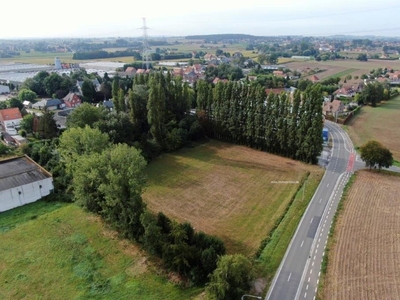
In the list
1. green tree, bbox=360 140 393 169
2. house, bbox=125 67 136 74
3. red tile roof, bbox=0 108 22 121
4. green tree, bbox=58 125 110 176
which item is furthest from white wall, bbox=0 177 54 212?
house, bbox=125 67 136 74

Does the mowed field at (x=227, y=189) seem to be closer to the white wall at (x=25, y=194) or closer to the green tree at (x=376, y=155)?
the green tree at (x=376, y=155)

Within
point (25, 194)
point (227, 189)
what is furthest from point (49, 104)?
point (227, 189)

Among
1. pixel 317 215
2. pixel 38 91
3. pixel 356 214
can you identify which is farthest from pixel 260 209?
pixel 38 91

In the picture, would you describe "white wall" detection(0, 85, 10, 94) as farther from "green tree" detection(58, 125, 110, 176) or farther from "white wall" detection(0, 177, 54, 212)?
"green tree" detection(58, 125, 110, 176)

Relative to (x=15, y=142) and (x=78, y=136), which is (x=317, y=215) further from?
(x=15, y=142)

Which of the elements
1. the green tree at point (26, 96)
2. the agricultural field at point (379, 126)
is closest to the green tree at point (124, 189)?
the agricultural field at point (379, 126)
